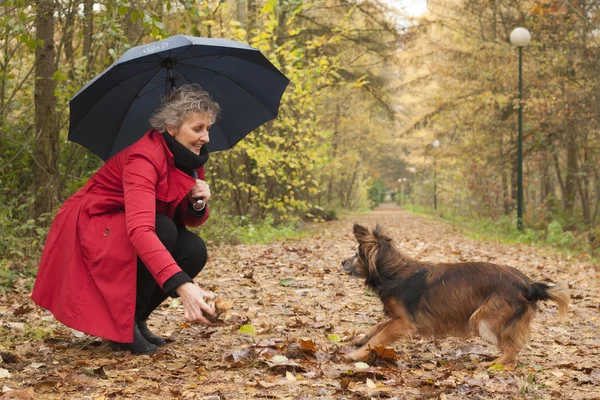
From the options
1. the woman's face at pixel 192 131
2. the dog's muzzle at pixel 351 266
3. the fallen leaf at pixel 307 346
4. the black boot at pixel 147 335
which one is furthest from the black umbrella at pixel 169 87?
the fallen leaf at pixel 307 346

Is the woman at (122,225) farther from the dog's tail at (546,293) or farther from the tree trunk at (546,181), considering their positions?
the tree trunk at (546,181)

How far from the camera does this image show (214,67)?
15.6 feet

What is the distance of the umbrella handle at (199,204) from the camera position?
4348 millimetres

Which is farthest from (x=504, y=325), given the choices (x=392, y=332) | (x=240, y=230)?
→ (x=240, y=230)

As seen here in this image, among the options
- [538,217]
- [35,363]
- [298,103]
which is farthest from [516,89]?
[35,363]

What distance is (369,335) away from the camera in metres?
4.41

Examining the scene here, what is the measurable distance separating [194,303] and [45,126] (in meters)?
5.98

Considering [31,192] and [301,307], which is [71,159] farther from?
[301,307]

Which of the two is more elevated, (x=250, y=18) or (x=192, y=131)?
(x=250, y=18)

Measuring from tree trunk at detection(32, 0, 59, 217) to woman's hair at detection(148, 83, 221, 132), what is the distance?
15.0 ft

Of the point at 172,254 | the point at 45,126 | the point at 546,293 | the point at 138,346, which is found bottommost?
the point at 138,346

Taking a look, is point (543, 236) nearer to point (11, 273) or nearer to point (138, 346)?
point (11, 273)

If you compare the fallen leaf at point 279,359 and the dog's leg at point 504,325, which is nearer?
the fallen leaf at point 279,359

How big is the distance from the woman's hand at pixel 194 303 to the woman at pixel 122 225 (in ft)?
1.88
